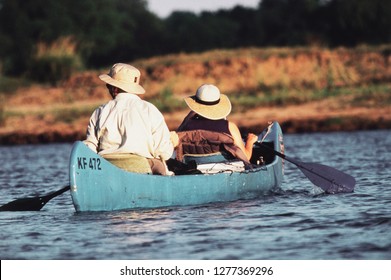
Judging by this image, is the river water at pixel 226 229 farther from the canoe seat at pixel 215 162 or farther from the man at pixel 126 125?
the man at pixel 126 125

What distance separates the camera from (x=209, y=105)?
1264cm

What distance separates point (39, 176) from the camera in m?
17.8

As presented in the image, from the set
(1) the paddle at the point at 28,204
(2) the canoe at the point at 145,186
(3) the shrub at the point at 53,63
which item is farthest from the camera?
(3) the shrub at the point at 53,63

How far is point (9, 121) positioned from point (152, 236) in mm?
17800

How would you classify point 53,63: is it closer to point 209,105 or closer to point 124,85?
point 209,105

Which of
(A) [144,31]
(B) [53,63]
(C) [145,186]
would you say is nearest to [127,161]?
(C) [145,186]

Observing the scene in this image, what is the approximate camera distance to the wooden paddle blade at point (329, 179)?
43.9 feet

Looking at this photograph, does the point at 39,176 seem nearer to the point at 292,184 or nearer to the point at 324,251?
the point at 292,184

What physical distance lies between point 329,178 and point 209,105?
1.94 m

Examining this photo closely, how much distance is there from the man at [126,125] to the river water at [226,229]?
679 millimetres

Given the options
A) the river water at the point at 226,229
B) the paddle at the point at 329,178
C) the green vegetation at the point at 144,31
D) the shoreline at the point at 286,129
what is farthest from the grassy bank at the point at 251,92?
the paddle at the point at 329,178

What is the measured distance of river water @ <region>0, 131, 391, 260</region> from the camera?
9500 mm

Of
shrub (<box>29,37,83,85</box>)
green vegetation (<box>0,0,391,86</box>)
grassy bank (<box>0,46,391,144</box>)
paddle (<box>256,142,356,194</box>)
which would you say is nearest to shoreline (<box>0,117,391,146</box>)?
grassy bank (<box>0,46,391,144</box>)
